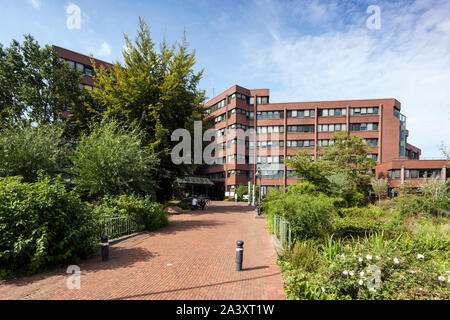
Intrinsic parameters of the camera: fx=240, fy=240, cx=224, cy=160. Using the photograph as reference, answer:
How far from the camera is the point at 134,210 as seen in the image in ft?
39.6

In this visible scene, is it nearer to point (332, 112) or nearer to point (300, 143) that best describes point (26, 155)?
point (300, 143)

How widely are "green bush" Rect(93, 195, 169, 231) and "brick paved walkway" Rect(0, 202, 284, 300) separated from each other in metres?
2.03

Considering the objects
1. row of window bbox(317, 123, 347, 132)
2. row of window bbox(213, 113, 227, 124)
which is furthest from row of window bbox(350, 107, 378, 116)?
row of window bbox(213, 113, 227, 124)

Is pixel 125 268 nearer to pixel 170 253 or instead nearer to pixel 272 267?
pixel 170 253

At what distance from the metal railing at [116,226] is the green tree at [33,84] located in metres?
18.8

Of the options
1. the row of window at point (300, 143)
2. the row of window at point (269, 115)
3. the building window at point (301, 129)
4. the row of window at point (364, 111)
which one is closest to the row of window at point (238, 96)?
the row of window at point (269, 115)

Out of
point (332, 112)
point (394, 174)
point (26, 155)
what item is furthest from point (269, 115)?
point (26, 155)

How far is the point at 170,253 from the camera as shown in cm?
844

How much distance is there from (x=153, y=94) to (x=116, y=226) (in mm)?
14360

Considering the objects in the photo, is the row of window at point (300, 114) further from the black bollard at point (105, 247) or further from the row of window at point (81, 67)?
the black bollard at point (105, 247)

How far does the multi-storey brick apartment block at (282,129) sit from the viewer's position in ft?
155

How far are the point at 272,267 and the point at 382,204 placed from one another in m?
19.2

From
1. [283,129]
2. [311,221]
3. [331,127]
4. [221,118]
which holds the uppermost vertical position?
[221,118]
